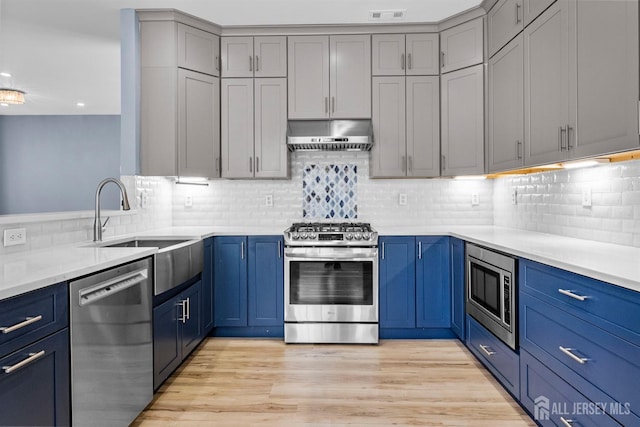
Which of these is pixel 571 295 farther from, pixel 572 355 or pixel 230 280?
pixel 230 280

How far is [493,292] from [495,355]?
1.33 feet

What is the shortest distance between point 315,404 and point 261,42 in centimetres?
302

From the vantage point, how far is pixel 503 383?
2.29 metres

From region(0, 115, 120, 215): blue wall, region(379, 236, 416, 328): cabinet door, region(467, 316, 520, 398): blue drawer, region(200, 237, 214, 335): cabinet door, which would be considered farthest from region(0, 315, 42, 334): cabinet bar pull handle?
region(0, 115, 120, 215): blue wall

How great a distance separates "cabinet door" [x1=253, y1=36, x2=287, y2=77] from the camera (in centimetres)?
344

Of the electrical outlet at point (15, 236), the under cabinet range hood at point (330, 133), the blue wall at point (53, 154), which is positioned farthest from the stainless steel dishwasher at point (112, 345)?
the blue wall at point (53, 154)

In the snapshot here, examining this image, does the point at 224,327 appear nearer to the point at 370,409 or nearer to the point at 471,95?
the point at 370,409

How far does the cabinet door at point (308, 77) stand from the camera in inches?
135

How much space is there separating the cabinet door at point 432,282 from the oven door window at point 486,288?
413mm

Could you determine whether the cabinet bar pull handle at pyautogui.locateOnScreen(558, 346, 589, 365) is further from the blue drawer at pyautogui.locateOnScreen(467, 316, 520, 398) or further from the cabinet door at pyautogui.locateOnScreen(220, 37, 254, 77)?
the cabinet door at pyautogui.locateOnScreen(220, 37, 254, 77)

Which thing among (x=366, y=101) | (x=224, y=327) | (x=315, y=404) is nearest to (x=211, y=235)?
(x=224, y=327)

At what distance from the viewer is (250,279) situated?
10.6ft

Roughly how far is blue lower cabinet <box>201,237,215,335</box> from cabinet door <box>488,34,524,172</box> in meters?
2.45

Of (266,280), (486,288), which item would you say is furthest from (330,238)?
(486,288)
